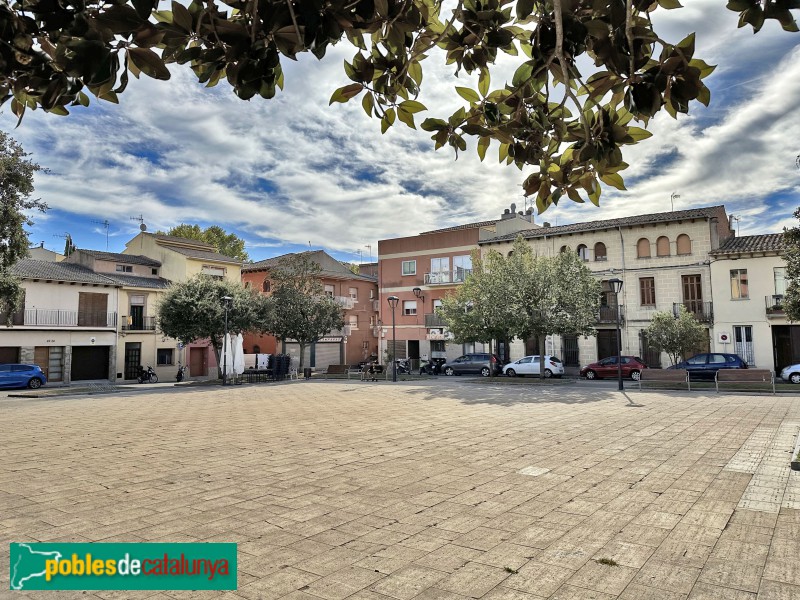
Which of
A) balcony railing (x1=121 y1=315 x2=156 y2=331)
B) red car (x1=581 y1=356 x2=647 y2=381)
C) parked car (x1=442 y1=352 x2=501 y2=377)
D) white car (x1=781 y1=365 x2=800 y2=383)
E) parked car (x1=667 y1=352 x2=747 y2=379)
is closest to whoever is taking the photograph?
white car (x1=781 y1=365 x2=800 y2=383)

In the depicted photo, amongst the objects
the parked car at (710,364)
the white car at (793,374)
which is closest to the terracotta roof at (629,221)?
the parked car at (710,364)

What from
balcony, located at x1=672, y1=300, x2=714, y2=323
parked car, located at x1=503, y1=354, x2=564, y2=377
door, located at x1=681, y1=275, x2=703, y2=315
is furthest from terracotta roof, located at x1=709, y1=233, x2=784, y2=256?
parked car, located at x1=503, y1=354, x2=564, y2=377

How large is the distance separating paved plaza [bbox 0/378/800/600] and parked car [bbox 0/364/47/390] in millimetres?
19917

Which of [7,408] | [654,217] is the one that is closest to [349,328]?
[654,217]

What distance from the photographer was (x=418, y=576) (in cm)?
354

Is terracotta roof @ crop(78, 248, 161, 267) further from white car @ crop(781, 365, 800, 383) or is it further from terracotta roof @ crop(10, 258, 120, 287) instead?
white car @ crop(781, 365, 800, 383)

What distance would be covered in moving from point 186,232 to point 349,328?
20.2m

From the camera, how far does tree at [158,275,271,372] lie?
2780cm

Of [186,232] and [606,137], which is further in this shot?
[186,232]

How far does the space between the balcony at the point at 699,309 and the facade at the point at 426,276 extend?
43.6 ft

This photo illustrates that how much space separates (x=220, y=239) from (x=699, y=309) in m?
44.6

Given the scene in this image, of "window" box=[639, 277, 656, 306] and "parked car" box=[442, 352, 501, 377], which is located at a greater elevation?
"window" box=[639, 277, 656, 306]

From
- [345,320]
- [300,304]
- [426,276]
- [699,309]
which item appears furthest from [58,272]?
[699,309]

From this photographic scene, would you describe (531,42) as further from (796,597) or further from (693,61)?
(796,597)
